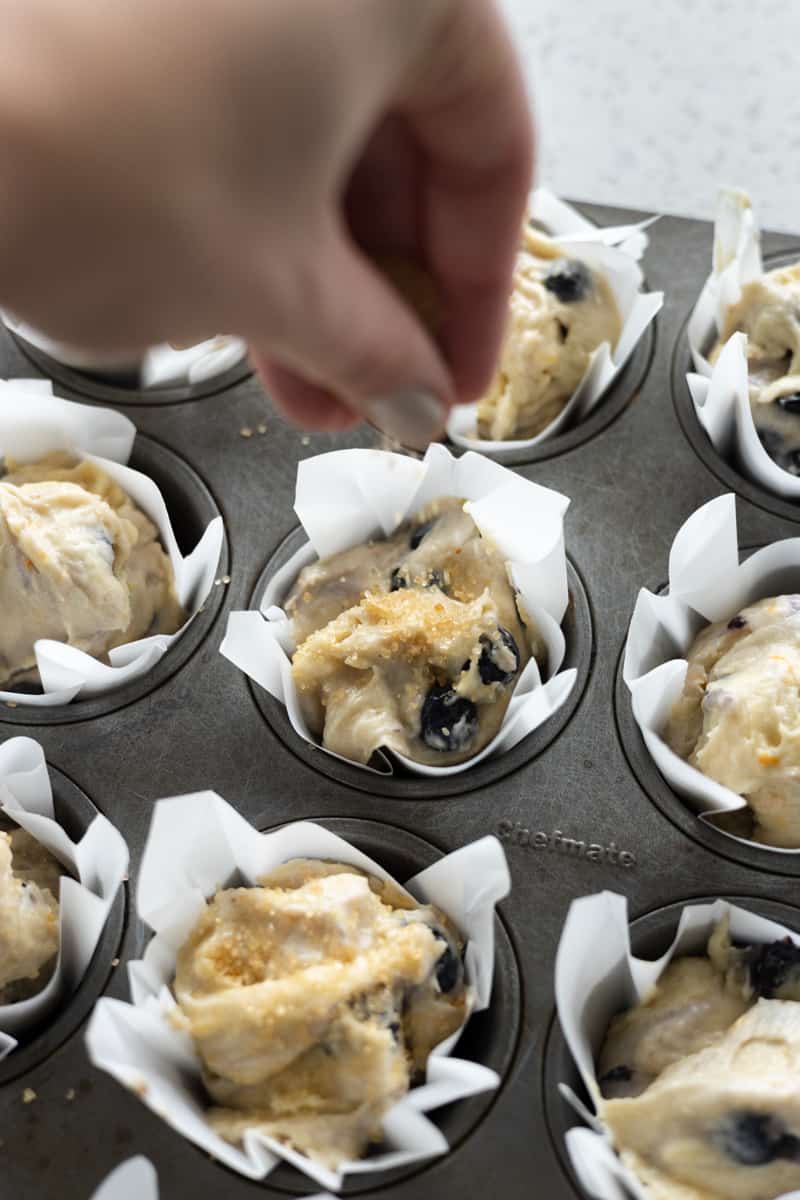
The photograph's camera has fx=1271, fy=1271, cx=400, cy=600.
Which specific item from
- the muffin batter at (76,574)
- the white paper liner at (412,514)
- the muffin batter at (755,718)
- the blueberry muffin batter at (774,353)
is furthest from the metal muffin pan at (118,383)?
the muffin batter at (755,718)

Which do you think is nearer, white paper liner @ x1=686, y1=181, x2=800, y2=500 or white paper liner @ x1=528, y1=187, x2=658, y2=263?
white paper liner @ x1=686, y1=181, x2=800, y2=500

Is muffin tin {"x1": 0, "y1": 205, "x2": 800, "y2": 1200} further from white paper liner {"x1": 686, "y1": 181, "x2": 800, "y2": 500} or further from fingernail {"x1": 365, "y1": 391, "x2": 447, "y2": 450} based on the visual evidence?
fingernail {"x1": 365, "y1": 391, "x2": 447, "y2": 450}

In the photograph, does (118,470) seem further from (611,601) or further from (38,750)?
(611,601)

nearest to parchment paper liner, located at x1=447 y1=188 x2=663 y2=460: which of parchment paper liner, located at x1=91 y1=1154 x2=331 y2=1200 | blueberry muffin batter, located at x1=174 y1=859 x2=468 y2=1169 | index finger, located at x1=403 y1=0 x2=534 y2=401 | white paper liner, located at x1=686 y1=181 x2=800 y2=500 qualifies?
white paper liner, located at x1=686 y1=181 x2=800 y2=500

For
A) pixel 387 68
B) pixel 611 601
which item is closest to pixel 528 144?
pixel 387 68

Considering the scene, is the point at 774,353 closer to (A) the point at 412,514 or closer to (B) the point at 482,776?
(A) the point at 412,514

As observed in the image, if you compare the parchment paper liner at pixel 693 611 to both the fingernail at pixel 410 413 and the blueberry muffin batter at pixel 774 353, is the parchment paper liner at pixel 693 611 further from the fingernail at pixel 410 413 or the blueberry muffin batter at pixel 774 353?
the fingernail at pixel 410 413

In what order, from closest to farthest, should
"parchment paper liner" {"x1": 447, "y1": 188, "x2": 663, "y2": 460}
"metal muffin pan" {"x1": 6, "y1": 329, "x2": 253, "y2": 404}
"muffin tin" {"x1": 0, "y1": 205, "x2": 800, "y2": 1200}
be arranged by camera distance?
1. "muffin tin" {"x1": 0, "y1": 205, "x2": 800, "y2": 1200}
2. "parchment paper liner" {"x1": 447, "y1": 188, "x2": 663, "y2": 460}
3. "metal muffin pan" {"x1": 6, "y1": 329, "x2": 253, "y2": 404}
